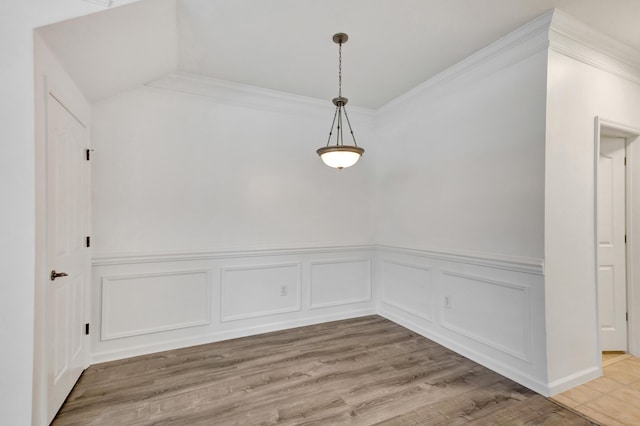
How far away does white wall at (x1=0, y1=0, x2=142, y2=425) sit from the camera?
63.6 inches

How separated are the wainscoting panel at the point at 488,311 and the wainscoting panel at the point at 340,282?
1190mm

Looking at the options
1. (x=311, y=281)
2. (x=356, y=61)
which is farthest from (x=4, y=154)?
(x=311, y=281)

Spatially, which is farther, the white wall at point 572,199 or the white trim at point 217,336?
the white trim at point 217,336

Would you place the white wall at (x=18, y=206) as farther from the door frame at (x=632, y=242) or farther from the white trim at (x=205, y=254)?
the door frame at (x=632, y=242)

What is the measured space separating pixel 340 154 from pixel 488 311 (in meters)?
1.95

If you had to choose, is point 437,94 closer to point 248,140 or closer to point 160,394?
point 248,140

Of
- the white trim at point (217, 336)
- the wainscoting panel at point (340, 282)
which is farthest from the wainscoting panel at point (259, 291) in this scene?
the wainscoting panel at point (340, 282)

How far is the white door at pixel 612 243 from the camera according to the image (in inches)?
117

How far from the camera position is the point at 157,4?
203cm

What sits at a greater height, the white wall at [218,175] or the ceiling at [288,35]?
the ceiling at [288,35]

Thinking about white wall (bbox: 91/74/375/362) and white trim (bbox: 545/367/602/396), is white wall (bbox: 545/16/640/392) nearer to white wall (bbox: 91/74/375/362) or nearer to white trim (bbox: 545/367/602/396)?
white trim (bbox: 545/367/602/396)

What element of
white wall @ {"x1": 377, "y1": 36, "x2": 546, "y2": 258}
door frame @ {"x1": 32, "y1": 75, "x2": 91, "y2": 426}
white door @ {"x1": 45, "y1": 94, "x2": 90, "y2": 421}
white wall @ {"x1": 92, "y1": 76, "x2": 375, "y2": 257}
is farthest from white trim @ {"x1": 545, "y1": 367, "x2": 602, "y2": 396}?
white door @ {"x1": 45, "y1": 94, "x2": 90, "y2": 421}

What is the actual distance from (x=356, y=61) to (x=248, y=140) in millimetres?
1440

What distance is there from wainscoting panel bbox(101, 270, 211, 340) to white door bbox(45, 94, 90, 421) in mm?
252
